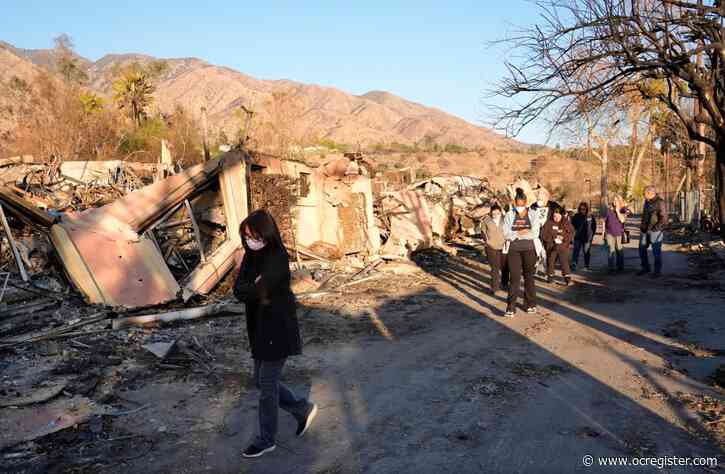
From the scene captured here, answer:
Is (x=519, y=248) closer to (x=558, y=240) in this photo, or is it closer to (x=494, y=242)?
(x=494, y=242)

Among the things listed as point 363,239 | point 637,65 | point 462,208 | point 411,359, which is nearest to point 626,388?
point 411,359

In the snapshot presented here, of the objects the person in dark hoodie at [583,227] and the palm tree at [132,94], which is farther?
the palm tree at [132,94]

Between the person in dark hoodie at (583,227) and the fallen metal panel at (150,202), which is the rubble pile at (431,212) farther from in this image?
the fallen metal panel at (150,202)

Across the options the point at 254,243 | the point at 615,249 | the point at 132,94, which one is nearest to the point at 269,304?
the point at 254,243

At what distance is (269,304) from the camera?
4.35 meters

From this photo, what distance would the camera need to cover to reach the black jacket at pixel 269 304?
14.1 ft

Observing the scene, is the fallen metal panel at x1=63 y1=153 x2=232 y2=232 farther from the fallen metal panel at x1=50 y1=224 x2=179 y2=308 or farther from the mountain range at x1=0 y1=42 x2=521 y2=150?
the mountain range at x1=0 y1=42 x2=521 y2=150

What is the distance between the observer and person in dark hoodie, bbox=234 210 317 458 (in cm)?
432

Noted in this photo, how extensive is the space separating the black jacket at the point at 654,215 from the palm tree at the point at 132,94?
126 feet

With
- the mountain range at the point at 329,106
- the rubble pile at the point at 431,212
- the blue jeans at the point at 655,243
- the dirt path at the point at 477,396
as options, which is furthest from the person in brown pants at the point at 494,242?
the mountain range at the point at 329,106

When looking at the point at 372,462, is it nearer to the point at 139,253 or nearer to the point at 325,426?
the point at 325,426

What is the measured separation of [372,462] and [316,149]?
33581 millimetres

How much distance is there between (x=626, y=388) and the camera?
5.72 metres

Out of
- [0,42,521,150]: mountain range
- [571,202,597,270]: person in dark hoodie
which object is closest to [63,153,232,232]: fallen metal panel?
[571,202,597,270]: person in dark hoodie
